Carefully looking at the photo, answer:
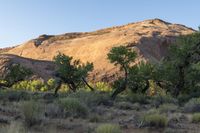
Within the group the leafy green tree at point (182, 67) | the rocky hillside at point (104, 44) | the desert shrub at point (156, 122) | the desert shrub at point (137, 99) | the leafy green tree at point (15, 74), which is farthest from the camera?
the rocky hillside at point (104, 44)

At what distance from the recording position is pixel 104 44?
142 meters

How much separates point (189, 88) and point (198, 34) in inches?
256

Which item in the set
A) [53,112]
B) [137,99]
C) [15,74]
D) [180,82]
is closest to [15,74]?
[15,74]

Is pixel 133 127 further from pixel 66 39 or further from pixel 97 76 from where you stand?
pixel 66 39

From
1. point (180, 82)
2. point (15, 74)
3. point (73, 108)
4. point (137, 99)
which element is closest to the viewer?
point (73, 108)

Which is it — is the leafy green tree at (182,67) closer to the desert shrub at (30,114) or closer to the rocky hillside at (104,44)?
the desert shrub at (30,114)

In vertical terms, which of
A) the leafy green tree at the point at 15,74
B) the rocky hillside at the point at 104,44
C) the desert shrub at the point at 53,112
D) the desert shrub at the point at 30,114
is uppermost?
the rocky hillside at the point at 104,44

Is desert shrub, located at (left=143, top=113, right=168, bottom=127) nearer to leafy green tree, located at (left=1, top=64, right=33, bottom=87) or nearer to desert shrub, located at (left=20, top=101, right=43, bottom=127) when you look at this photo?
desert shrub, located at (left=20, top=101, right=43, bottom=127)

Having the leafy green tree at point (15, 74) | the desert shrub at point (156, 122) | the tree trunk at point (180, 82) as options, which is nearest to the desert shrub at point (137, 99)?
the tree trunk at point (180, 82)

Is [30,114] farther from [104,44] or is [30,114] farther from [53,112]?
[104,44]

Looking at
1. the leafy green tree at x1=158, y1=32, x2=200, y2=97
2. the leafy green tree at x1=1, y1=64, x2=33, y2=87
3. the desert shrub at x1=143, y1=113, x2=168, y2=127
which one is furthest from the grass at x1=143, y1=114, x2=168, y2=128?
the leafy green tree at x1=158, y1=32, x2=200, y2=97

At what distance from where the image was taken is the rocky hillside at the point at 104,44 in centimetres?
12812

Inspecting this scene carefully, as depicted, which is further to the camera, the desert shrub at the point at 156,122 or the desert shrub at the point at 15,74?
the desert shrub at the point at 15,74

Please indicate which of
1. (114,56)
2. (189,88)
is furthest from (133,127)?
(189,88)
